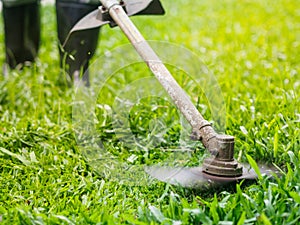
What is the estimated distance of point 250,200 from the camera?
5.82 feet

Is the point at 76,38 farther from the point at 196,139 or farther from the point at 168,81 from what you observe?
the point at 196,139

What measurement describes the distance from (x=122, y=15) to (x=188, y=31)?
224 cm

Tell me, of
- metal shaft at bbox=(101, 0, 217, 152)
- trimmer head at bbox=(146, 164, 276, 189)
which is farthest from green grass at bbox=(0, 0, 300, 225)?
metal shaft at bbox=(101, 0, 217, 152)

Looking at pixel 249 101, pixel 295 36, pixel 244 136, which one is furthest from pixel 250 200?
pixel 295 36

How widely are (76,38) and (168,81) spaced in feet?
3.71

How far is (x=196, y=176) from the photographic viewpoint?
2049mm

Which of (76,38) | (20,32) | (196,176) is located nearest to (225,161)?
(196,176)

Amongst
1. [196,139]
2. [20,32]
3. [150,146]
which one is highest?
[20,32]

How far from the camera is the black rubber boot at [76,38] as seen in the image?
3.11 metres

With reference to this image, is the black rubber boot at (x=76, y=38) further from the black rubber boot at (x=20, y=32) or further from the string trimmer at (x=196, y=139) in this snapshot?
the string trimmer at (x=196, y=139)

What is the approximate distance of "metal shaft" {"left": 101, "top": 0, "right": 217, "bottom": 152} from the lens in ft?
6.63

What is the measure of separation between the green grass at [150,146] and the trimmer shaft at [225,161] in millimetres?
53

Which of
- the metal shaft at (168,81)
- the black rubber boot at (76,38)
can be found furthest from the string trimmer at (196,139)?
the black rubber boot at (76,38)

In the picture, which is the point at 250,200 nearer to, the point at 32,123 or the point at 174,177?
the point at 174,177
